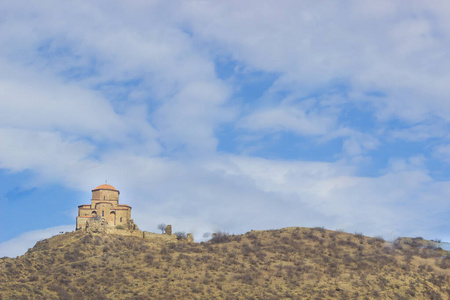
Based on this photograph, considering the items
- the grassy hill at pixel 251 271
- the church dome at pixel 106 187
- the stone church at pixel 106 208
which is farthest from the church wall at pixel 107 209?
the grassy hill at pixel 251 271

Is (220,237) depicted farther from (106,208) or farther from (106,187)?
(106,187)

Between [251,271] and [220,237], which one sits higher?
[220,237]

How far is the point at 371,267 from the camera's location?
139 feet

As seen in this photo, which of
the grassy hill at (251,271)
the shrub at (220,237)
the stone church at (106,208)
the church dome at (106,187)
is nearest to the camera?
the grassy hill at (251,271)

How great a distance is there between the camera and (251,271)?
40500 millimetres

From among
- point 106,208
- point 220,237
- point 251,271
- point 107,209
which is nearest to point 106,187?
point 106,208

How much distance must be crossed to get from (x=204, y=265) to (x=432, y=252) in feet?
77.1

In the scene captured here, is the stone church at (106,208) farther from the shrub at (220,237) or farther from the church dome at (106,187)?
the shrub at (220,237)

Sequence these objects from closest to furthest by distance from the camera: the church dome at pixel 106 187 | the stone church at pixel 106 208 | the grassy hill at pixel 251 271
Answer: the grassy hill at pixel 251 271 < the stone church at pixel 106 208 < the church dome at pixel 106 187

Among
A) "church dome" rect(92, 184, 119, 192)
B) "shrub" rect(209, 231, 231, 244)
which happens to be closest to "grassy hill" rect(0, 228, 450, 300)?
"shrub" rect(209, 231, 231, 244)

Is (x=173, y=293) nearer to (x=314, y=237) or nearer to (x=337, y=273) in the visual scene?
(x=337, y=273)

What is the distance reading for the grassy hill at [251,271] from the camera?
122 feet

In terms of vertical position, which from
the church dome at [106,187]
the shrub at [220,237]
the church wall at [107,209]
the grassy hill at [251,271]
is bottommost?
the grassy hill at [251,271]

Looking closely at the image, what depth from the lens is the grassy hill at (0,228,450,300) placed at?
122ft
